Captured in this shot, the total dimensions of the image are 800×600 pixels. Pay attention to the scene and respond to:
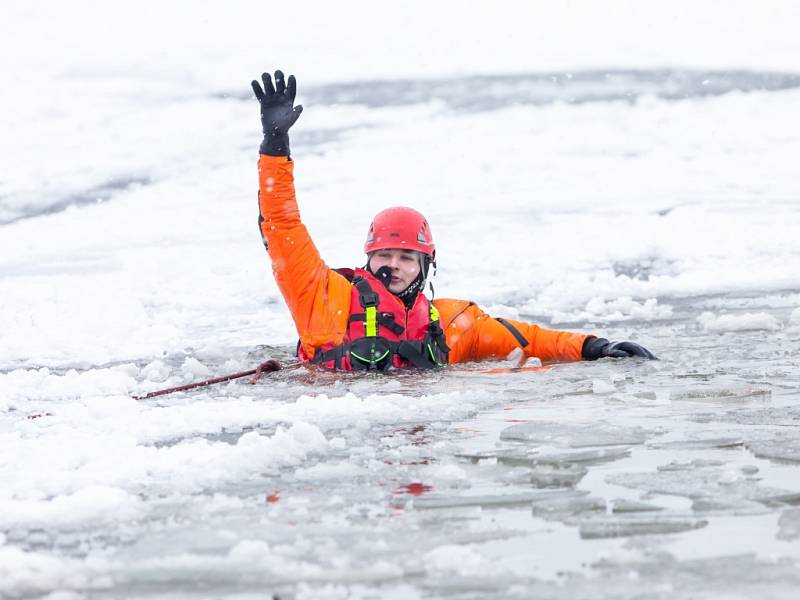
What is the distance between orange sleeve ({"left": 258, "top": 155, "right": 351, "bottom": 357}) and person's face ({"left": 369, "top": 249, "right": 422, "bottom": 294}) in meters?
0.40

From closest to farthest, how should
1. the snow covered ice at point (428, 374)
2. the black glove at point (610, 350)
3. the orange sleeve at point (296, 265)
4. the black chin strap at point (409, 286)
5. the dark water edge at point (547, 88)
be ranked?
the snow covered ice at point (428, 374), the orange sleeve at point (296, 265), the black glove at point (610, 350), the black chin strap at point (409, 286), the dark water edge at point (547, 88)

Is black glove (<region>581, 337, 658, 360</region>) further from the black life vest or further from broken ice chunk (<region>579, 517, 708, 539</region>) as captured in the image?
broken ice chunk (<region>579, 517, 708, 539</region>)

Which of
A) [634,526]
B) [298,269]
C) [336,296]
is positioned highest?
[298,269]

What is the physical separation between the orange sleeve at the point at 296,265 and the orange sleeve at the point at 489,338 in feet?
2.84

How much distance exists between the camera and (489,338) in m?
6.73

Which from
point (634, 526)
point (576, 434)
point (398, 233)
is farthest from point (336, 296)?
point (634, 526)

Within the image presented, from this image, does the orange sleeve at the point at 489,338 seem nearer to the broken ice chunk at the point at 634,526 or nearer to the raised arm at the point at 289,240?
the raised arm at the point at 289,240

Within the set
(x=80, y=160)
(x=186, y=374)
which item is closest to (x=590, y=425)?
(x=186, y=374)

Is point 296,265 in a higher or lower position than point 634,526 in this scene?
higher

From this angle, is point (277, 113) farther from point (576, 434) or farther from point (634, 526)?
point (634, 526)

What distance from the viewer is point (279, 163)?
19.7 ft

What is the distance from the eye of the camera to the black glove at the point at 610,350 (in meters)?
6.28

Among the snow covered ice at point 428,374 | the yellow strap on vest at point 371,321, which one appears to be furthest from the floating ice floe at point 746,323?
the yellow strap on vest at point 371,321

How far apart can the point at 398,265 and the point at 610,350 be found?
134 cm
